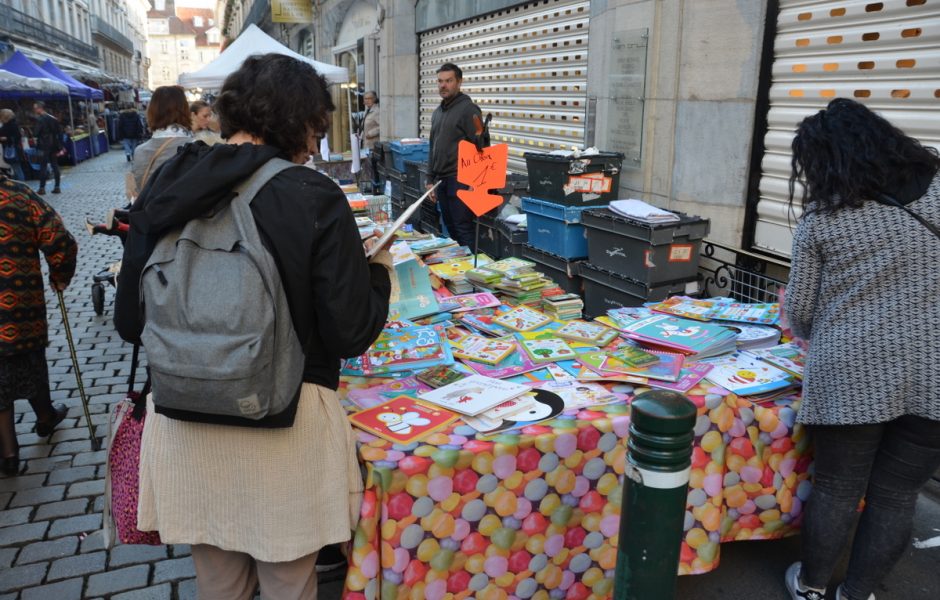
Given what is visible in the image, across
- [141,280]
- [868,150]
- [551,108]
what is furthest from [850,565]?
[551,108]

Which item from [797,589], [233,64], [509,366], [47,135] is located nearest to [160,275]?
[509,366]

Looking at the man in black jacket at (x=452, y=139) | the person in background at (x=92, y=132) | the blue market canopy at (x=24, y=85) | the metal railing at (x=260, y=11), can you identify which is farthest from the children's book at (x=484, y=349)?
the metal railing at (x=260, y=11)

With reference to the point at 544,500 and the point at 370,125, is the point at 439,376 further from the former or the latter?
the point at 370,125

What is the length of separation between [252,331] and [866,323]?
83.7 inches

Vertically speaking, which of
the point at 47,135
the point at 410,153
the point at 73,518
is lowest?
the point at 73,518

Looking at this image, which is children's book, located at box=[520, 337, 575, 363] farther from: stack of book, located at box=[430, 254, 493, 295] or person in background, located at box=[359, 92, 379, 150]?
person in background, located at box=[359, 92, 379, 150]

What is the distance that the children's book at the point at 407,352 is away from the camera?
299cm

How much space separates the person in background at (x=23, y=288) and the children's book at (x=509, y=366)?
8.71 ft

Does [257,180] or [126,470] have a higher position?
[257,180]

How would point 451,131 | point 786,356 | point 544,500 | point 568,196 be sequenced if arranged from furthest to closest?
point 451,131
point 568,196
point 786,356
point 544,500

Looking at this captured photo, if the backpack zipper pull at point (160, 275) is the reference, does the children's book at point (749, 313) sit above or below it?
below

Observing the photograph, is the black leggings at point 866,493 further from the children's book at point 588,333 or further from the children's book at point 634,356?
the children's book at point 588,333

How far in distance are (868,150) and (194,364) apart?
7.61ft

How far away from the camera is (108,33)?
6350 cm
